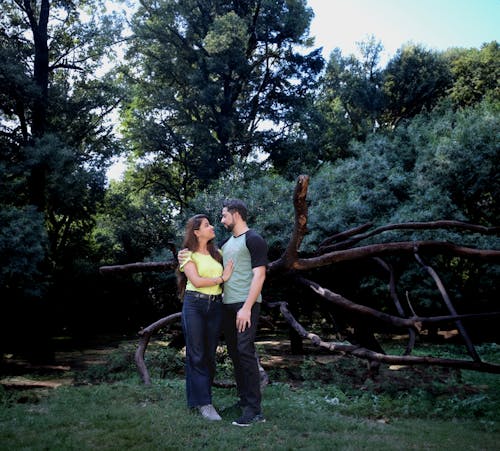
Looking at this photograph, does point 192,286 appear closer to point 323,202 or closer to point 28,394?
point 28,394

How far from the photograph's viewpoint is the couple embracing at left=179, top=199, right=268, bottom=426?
4469mm

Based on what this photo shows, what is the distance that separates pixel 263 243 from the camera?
15.0 ft

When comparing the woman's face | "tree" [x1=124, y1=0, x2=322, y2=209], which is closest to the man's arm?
the woman's face

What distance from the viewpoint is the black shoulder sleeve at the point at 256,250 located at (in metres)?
4.48

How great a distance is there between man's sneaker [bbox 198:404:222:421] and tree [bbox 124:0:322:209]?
18627 millimetres

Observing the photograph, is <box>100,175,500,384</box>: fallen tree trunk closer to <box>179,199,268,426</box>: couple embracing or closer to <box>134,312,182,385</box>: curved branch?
<box>179,199,268,426</box>: couple embracing

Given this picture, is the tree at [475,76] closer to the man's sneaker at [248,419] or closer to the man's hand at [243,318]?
the man's hand at [243,318]

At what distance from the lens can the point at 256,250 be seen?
4.52 meters

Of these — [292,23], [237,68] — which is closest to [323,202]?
[237,68]

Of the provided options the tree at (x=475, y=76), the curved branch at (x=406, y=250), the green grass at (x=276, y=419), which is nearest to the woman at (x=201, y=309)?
the green grass at (x=276, y=419)

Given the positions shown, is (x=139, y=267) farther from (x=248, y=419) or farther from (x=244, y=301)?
(x=248, y=419)

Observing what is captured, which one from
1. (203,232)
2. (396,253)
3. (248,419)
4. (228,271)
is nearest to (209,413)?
(248,419)

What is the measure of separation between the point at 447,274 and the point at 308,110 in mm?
13472

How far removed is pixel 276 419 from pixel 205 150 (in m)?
19.8
